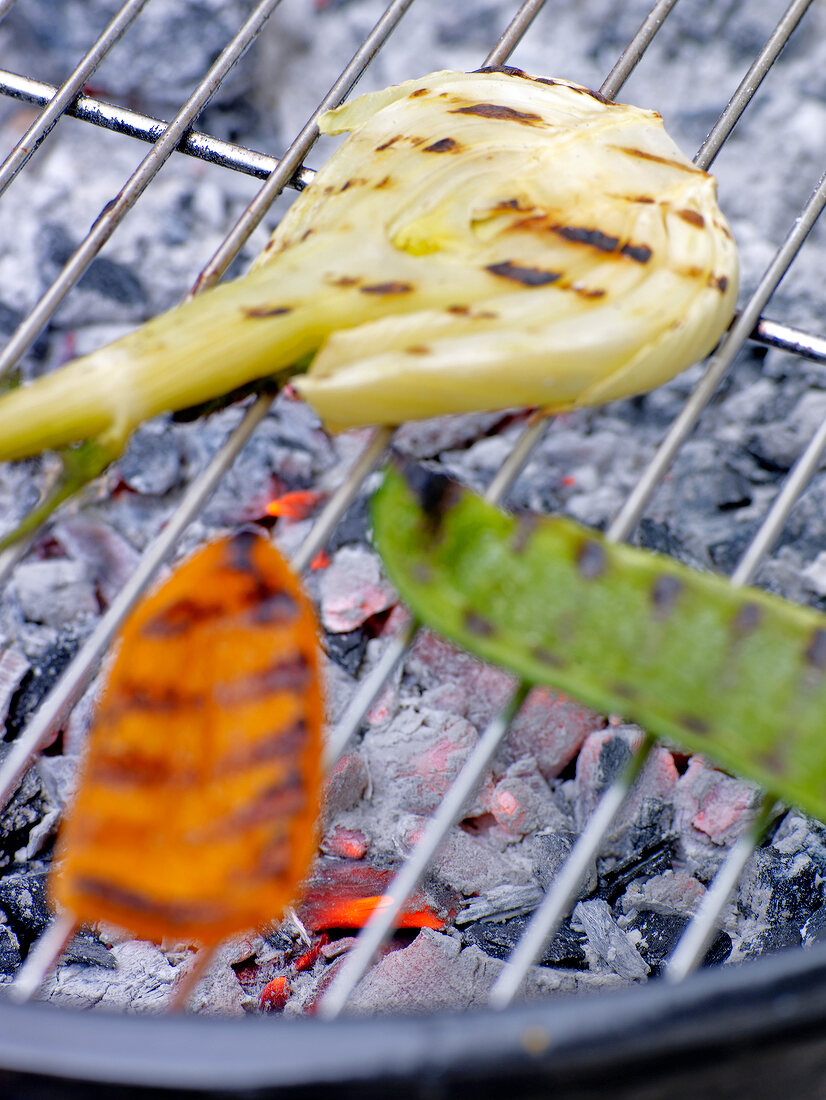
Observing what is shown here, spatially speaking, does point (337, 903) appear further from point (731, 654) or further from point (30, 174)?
point (30, 174)

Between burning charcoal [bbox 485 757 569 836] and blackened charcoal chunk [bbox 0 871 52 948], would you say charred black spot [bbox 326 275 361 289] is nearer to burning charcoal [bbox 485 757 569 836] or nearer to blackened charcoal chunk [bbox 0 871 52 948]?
burning charcoal [bbox 485 757 569 836]

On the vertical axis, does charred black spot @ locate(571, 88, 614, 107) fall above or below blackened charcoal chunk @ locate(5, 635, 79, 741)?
above

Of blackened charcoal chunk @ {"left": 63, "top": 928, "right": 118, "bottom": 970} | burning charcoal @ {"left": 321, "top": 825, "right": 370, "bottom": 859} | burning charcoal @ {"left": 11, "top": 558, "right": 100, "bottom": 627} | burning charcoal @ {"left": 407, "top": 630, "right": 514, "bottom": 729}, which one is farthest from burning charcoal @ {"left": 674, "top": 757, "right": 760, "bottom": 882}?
burning charcoal @ {"left": 11, "top": 558, "right": 100, "bottom": 627}

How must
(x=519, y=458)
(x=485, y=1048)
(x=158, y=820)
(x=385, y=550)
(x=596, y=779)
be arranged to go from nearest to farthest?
(x=485, y=1048) → (x=158, y=820) → (x=385, y=550) → (x=519, y=458) → (x=596, y=779)

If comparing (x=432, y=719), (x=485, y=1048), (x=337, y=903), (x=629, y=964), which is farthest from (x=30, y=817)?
(x=485, y=1048)

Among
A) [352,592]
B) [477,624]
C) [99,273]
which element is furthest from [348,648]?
[99,273]

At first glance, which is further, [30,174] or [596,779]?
[30,174]

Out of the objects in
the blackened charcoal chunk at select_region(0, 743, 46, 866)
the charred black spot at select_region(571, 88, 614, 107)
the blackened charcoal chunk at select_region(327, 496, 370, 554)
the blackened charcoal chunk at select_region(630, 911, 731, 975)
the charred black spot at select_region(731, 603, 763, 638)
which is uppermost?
the charred black spot at select_region(571, 88, 614, 107)
